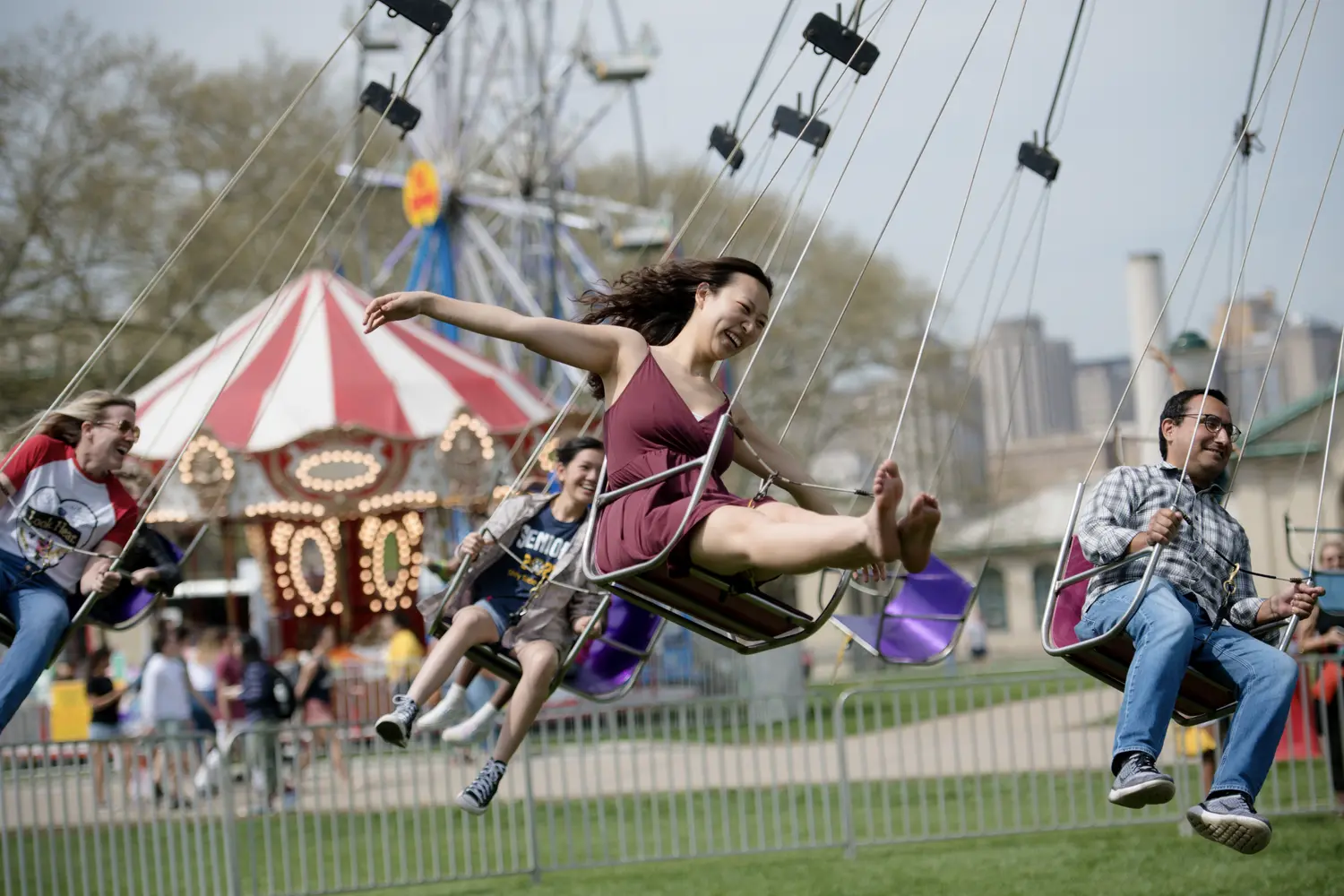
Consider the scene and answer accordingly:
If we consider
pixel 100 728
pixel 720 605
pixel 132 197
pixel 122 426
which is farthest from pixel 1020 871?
pixel 132 197

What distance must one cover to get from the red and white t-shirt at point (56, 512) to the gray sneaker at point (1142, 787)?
353 centimetres

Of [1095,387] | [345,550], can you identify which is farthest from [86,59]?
[1095,387]

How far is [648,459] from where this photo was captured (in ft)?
14.8

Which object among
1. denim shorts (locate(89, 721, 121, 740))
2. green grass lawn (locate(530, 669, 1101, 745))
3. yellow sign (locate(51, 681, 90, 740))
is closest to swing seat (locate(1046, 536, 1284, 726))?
green grass lawn (locate(530, 669, 1101, 745))

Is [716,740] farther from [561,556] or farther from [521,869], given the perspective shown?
[561,556]

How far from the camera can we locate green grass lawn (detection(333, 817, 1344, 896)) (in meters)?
7.31

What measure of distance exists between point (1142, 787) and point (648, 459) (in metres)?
1.62

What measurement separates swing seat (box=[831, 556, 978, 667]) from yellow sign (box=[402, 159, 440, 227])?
19187 millimetres

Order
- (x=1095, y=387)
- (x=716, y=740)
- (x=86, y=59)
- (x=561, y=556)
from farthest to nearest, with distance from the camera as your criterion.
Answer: (x=1095, y=387), (x=86, y=59), (x=716, y=740), (x=561, y=556)

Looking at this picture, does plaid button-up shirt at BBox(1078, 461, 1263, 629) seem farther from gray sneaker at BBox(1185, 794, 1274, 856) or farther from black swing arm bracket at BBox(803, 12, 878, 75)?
black swing arm bracket at BBox(803, 12, 878, 75)

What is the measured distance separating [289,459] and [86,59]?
43.1ft

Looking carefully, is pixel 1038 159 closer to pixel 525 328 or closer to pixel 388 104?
pixel 388 104

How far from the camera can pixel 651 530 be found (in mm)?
4289

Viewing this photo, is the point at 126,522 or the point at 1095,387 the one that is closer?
the point at 126,522
